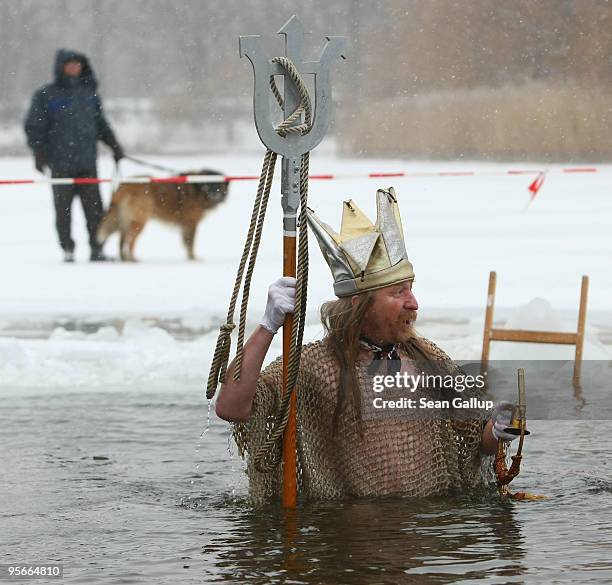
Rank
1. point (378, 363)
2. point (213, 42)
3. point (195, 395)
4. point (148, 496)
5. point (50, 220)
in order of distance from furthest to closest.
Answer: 1. point (213, 42)
2. point (50, 220)
3. point (195, 395)
4. point (148, 496)
5. point (378, 363)

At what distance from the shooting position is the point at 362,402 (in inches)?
203

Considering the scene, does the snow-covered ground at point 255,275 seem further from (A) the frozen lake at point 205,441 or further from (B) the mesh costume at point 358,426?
(B) the mesh costume at point 358,426

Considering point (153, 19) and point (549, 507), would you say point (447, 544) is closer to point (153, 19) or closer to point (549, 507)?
point (549, 507)

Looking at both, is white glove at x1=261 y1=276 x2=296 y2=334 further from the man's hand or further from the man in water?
the man's hand

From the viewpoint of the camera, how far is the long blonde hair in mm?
5105

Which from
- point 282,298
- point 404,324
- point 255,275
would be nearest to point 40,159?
point 255,275

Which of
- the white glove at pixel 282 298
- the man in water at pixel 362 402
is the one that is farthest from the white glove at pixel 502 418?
the white glove at pixel 282 298

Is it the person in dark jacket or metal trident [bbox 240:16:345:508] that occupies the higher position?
the person in dark jacket

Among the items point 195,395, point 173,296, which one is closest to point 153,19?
point 173,296

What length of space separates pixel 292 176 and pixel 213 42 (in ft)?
78.3

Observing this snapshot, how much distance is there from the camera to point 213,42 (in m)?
28.3

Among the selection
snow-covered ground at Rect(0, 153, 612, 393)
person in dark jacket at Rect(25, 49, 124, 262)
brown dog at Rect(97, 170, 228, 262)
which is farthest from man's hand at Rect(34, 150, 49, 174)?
snow-covered ground at Rect(0, 153, 612, 393)

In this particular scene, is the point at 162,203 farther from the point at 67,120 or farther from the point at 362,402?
the point at 362,402

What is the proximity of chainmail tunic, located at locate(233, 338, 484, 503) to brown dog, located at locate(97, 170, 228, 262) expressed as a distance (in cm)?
902
